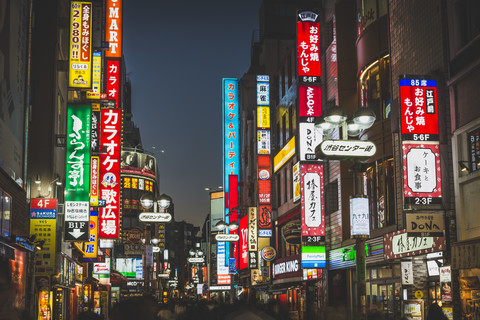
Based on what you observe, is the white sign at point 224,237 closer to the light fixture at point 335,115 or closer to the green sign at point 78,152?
the green sign at point 78,152

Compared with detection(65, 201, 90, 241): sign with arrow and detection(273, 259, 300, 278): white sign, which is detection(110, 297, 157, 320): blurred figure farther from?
detection(273, 259, 300, 278): white sign

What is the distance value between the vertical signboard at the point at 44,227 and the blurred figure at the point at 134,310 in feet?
59.5

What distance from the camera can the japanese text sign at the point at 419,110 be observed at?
1981 cm

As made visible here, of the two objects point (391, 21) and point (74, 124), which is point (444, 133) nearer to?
point (391, 21)

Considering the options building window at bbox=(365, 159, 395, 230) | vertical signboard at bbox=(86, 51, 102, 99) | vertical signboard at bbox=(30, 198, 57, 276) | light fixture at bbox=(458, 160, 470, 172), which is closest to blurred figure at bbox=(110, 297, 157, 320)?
light fixture at bbox=(458, 160, 470, 172)

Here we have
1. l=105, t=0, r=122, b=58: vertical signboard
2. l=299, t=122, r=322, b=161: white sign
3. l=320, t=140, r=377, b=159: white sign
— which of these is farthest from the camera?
l=105, t=0, r=122, b=58: vertical signboard

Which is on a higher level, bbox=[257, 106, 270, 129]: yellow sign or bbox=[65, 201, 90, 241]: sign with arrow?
bbox=[257, 106, 270, 129]: yellow sign

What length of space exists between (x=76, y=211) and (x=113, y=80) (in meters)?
9.45

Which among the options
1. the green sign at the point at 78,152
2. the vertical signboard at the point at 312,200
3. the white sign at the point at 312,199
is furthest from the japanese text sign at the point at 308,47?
the green sign at the point at 78,152

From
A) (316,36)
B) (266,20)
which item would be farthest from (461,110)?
(266,20)

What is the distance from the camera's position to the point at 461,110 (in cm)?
1998

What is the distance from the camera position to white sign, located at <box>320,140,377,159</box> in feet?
49.2

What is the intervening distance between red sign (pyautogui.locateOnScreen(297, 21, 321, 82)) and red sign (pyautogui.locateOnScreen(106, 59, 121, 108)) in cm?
900

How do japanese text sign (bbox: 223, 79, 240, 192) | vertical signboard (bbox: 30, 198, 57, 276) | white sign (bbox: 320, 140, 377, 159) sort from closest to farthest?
white sign (bbox: 320, 140, 377, 159), vertical signboard (bbox: 30, 198, 57, 276), japanese text sign (bbox: 223, 79, 240, 192)
